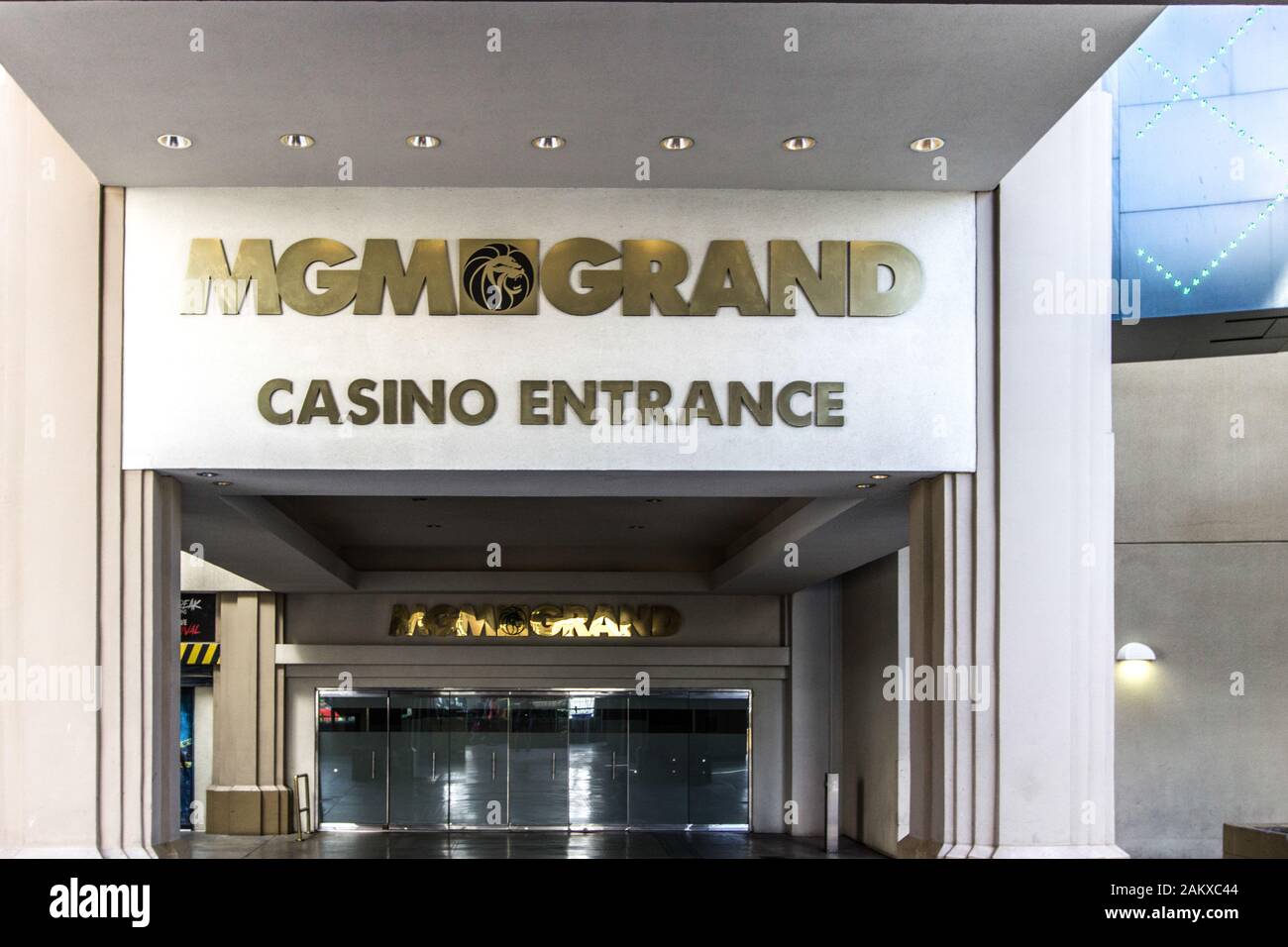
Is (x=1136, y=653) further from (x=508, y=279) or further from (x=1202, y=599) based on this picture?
(x=508, y=279)

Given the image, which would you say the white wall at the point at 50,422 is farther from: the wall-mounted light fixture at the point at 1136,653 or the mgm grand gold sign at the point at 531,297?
the wall-mounted light fixture at the point at 1136,653

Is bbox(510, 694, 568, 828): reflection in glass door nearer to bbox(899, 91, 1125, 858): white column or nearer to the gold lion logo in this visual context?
bbox(899, 91, 1125, 858): white column

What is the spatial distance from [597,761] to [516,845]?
2.47 m

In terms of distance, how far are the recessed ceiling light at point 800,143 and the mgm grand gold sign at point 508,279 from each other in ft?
2.64

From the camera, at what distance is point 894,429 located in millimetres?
7973

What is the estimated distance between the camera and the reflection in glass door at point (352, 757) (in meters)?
18.9

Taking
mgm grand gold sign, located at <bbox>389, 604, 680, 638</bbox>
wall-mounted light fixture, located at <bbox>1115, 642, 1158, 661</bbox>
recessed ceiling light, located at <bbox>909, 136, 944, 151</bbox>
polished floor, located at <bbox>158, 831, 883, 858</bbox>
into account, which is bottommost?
polished floor, located at <bbox>158, 831, 883, 858</bbox>

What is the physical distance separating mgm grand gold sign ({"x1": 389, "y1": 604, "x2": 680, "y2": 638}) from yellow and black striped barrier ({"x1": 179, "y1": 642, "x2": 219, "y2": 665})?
2.49 meters

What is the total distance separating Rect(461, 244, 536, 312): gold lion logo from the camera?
25.9 ft

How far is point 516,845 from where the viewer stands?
16922mm

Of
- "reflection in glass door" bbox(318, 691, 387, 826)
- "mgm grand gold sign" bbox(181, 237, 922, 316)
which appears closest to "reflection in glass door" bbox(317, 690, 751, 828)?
"reflection in glass door" bbox(318, 691, 387, 826)

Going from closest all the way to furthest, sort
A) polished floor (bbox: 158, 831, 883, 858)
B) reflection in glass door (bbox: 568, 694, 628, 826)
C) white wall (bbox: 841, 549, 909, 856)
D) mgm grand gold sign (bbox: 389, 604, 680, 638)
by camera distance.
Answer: white wall (bbox: 841, 549, 909, 856), polished floor (bbox: 158, 831, 883, 858), mgm grand gold sign (bbox: 389, 604, 680, 638), reflection in glass door (bbox: 568, 694, 628, 826)
